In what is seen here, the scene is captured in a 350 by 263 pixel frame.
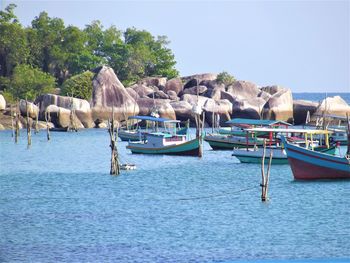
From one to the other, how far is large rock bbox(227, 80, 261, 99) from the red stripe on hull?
60.7m

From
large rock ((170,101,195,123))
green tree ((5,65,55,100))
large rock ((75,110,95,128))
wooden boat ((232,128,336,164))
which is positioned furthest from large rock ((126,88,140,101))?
wooden boat ((232,128,336,164))

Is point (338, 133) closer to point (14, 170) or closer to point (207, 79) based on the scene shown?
point (14, 170)

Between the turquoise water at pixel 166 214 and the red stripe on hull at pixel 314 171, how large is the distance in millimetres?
408

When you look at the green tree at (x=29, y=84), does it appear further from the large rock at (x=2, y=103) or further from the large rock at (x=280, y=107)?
the large rock at (x=280, y=107)

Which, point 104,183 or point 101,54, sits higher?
point 101,54

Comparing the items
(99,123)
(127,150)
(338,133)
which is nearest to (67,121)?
(99,123)

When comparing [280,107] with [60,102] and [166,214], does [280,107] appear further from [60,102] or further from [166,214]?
[166,214]

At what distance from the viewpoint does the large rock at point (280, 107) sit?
98938 millimetres

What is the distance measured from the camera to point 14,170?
57812 mm

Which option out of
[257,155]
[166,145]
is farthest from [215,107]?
[257,155]

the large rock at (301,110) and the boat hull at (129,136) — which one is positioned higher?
the large rock at (301,110)

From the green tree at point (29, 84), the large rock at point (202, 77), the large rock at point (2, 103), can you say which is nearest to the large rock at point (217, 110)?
the large rock at point (202, 77)

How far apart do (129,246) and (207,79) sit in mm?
85305

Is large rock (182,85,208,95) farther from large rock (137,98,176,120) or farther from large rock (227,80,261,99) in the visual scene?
large rock (137,98,176,120)
